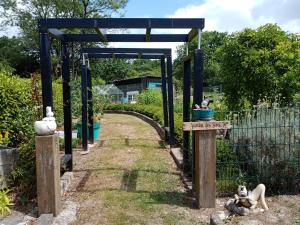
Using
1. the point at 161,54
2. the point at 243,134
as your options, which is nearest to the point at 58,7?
the point at 161,54

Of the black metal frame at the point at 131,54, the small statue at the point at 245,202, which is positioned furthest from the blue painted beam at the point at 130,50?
the small statue at the point at 245,202

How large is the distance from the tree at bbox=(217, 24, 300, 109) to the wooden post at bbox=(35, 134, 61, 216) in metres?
5.64

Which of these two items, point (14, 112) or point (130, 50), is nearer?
point (14, 112)

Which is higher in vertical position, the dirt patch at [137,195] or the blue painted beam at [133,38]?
the blue painted beam at [133,38]

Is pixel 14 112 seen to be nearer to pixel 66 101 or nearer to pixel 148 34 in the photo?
pixel 66 101

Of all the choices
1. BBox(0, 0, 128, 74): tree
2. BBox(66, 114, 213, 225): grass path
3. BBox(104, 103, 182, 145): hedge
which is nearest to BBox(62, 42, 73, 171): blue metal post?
BBox(66, 114, 213, 225): grass path

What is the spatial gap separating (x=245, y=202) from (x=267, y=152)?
112 centimetres

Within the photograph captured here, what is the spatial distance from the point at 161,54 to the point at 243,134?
5007 millimetres

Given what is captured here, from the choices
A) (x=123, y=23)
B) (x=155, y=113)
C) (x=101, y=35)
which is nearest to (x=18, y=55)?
(x=155, y=113)

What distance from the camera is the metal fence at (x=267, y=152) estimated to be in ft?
16.1

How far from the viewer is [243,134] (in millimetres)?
5098

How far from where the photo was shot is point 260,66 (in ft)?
27.8

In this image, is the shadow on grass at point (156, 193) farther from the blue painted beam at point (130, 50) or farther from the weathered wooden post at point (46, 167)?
the blue painted beam at point (130, 50)

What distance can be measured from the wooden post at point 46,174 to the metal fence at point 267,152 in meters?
2.22
